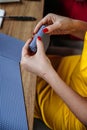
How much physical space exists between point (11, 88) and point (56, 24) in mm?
344

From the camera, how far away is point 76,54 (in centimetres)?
110

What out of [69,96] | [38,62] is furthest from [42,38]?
[69,96]

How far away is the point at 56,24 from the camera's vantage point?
3.07ft

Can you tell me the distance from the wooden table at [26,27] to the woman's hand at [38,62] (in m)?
0.04

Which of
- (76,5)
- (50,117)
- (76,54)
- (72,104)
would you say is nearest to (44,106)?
(50,117)

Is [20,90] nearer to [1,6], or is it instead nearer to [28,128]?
[28,128]

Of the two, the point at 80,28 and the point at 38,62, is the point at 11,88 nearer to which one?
the point at 38,62

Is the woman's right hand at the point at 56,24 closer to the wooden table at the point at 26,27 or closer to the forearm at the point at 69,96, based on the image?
the wooden table at the point at 26,27

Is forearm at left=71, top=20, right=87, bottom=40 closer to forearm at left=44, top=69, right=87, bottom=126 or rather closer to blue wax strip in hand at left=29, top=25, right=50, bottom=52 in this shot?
blue wax strip in hand at left=29, top=25, right=50, bottom=52

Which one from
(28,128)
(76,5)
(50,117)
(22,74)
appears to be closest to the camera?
(28,128)

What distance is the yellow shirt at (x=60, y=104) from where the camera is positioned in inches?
35.0

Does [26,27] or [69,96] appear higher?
[26,27]

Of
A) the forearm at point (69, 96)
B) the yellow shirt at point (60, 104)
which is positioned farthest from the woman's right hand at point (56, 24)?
the forearm at point (69, 96)

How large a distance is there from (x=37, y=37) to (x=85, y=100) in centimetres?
27
